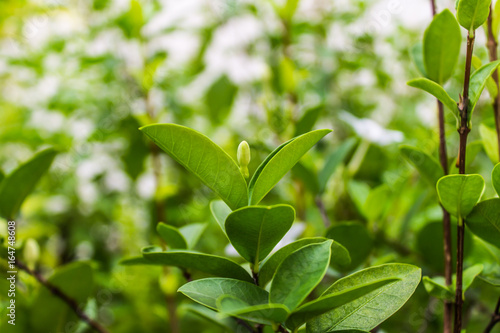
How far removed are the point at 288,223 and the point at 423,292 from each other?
21.1 inches

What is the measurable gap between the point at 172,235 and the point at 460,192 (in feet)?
0.92

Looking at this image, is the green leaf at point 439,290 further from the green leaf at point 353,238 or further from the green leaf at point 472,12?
the green leaf at point 472,12

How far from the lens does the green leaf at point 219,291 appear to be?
335mm

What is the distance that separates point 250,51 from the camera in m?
1.40

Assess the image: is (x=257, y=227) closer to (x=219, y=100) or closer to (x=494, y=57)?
(x=494, y=57)

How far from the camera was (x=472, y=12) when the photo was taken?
36 centimetres

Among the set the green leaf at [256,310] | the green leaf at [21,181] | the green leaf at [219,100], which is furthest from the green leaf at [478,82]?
the green leaf at [219,100]

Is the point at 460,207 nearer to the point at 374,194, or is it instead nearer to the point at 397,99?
the point at 374,194

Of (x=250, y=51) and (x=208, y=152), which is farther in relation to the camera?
(x=250, y=51)

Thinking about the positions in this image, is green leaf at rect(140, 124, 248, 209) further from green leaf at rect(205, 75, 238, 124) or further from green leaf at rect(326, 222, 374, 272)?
green leaf at rect(205, 75, 238, 124)

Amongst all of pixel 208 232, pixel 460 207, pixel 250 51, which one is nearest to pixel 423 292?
pixel 460 207

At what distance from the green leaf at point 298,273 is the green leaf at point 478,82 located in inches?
7.0

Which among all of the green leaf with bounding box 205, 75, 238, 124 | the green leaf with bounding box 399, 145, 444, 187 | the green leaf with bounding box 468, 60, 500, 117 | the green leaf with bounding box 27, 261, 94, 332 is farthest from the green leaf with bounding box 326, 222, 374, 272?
the green leaf with bounding box 205, 75, 238, 124

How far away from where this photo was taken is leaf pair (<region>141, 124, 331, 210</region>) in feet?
1.16
